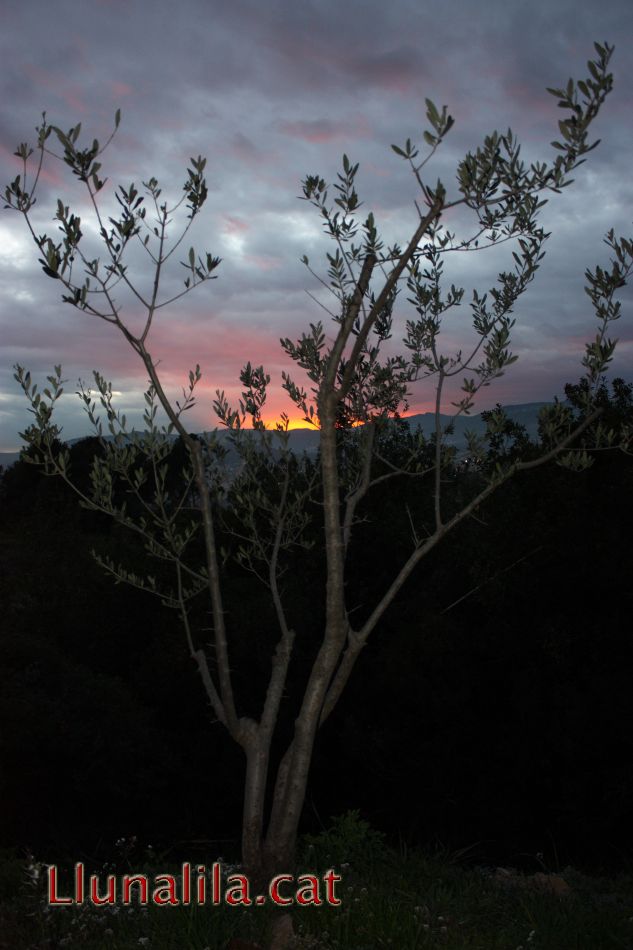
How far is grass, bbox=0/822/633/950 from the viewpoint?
22.5 feet

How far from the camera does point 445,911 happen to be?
7680 mm

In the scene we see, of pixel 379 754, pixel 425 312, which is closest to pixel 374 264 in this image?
pixel 425 312

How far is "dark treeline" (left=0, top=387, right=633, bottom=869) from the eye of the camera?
15.8 meters

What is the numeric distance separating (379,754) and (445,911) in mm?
10486

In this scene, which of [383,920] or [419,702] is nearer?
[383,920]

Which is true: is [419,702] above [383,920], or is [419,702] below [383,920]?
below

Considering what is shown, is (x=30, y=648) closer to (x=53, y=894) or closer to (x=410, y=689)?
(x=410, y=689)

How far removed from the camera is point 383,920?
7.09 m

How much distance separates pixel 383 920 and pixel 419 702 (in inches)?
441

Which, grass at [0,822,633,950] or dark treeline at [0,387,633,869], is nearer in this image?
grass at [0,822,633,950]

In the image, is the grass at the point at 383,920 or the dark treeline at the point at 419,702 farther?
the dark treeline at the point at 419,702

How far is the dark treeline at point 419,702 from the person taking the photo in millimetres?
15766

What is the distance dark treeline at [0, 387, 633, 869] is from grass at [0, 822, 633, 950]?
22.3 feet

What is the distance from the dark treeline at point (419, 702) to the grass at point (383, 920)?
22.3ft
